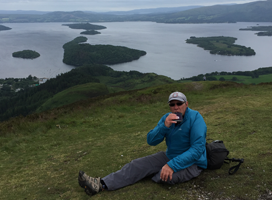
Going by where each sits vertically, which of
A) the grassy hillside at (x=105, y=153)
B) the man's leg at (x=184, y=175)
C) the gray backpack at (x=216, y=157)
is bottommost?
the grassy hillside at (x=105, y=153)

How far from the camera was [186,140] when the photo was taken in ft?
20.0

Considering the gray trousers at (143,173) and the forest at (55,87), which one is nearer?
the gray trousers at (143,173)

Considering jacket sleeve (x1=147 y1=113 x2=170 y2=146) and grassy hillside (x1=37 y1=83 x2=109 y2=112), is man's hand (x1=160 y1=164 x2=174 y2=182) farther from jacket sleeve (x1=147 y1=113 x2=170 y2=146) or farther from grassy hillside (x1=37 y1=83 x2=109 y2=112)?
grassy hillside (x1=37 y1=83 x2=109 y2=112)

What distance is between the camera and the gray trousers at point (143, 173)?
242 inches

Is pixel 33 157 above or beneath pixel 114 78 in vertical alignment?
above

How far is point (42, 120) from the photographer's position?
1945 centimetres

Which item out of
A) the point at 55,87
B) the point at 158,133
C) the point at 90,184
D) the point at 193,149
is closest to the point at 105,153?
the point at 90,184

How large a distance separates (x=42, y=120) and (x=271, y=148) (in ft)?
57.2

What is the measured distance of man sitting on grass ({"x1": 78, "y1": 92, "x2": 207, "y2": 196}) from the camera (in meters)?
5.85

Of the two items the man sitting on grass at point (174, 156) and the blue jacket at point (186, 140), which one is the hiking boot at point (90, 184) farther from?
the blue jacket at point (186, 140)

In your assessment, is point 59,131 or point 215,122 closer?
point 215,122

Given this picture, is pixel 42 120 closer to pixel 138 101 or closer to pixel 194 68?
pixel 138 101

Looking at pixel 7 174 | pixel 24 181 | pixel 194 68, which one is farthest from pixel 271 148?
pixel 194 68

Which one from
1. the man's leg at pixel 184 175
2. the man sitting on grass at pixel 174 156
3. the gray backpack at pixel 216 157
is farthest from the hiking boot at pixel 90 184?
the gray backpack at pixel 216 157
